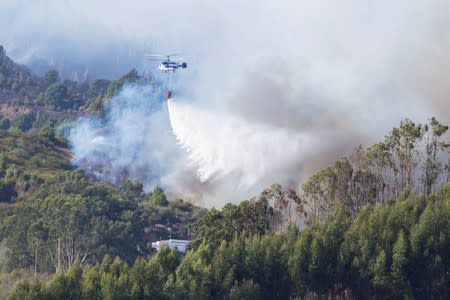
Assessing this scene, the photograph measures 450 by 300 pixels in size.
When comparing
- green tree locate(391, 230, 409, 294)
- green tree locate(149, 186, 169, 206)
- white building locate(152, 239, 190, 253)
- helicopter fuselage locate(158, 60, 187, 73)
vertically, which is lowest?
green tree locate(391, 230, 409, 294)

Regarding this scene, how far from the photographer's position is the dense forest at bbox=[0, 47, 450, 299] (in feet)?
243

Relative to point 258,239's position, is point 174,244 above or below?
above

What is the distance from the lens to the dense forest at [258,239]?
2916 inches

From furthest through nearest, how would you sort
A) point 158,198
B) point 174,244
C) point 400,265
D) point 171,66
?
point 158,198 < point 174,244 < point 171,66 < point 400,265

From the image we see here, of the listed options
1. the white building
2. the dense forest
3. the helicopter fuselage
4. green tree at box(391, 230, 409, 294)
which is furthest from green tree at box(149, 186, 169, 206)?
green tree at box(391, 230, 409, 294)

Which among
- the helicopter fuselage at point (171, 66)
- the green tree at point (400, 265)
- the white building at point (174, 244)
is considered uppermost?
the helicopter fuselage at point (171, 66)

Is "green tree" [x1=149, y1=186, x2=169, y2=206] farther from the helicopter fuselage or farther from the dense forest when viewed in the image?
the helicopter fuselage

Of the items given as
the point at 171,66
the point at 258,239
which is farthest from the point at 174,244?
the point at 258,239

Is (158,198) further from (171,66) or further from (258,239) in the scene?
(258,239)

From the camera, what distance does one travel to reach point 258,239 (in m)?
80.8

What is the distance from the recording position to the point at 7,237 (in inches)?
4318

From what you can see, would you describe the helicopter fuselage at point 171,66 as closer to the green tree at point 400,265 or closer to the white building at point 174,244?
the white building at point 174,244

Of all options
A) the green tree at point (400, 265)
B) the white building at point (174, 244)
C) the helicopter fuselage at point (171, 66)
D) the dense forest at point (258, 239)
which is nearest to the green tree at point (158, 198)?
the dense forest at point (258, 239)

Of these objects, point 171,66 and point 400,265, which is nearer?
point 400,265
